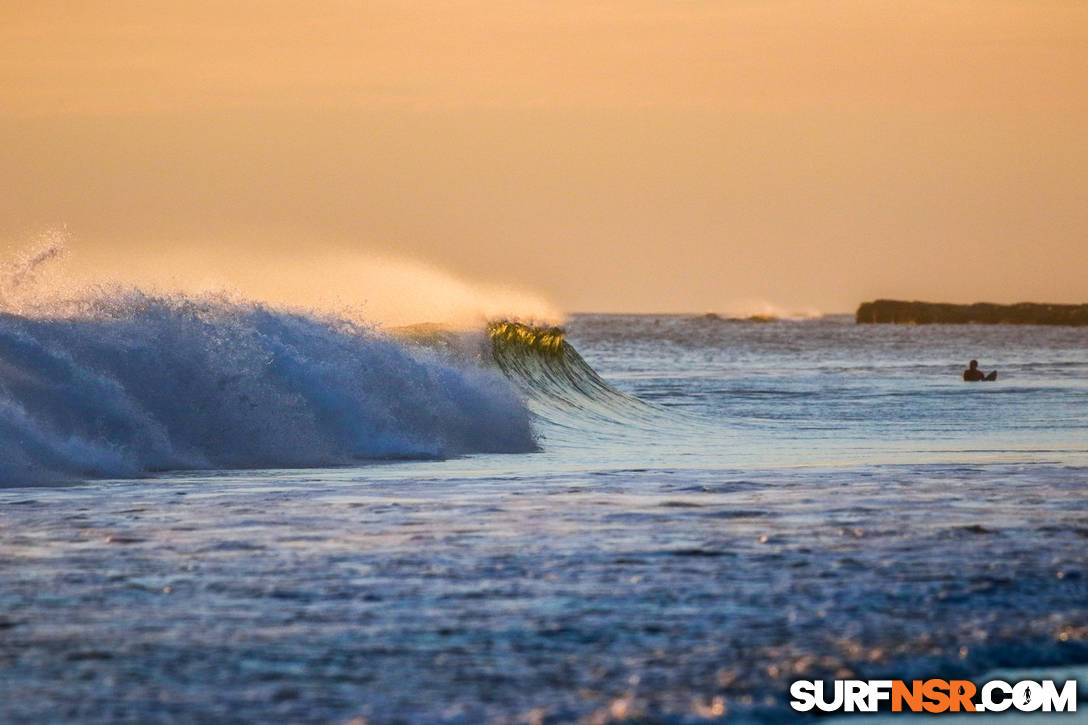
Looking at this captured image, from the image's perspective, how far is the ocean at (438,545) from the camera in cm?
605

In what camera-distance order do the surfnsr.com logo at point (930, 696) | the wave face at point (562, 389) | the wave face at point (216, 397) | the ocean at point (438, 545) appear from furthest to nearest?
the wave face at point (562, 389), the wave face at point (216, 397), the ocean at point (438, 545), the surfnsr.com logo at point (930, 696)

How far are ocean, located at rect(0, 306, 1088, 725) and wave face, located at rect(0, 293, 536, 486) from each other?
0.04 m

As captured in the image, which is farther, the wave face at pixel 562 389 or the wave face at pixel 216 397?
the wave face at pixel 562 389

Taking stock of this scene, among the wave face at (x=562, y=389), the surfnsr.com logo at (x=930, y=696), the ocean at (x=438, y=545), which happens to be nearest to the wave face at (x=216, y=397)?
the ocean at (x=438, y=545)

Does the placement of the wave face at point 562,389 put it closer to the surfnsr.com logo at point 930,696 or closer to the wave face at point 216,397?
the wave face at point 216,397

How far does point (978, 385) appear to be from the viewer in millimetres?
39344

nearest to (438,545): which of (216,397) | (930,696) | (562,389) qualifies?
(930,696)

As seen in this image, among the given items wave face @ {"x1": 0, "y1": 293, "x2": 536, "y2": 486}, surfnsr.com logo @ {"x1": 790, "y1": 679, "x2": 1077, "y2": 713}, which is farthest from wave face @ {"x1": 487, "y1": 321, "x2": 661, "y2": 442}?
surfnsr.com logo @ {"x1": 790, "y1": 679, "x2": 1077, "y2": 713}

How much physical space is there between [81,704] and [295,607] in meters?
1.67

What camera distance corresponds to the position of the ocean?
605cm

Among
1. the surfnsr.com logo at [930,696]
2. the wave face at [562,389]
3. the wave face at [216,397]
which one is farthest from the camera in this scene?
the wave face at [562,389]

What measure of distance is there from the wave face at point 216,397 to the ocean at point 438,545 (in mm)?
38

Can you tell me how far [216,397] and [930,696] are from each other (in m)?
11.6

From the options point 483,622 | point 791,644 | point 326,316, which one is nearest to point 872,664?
point 791,644
